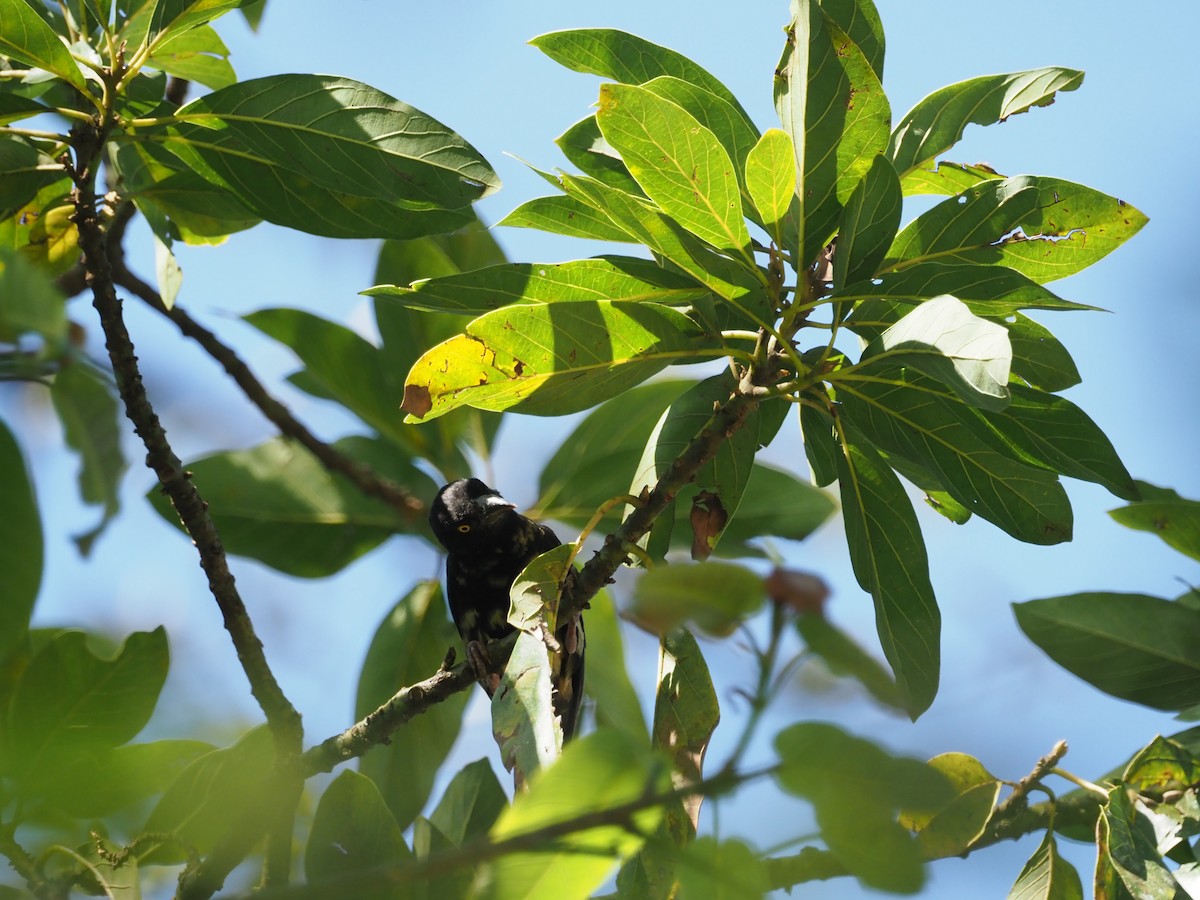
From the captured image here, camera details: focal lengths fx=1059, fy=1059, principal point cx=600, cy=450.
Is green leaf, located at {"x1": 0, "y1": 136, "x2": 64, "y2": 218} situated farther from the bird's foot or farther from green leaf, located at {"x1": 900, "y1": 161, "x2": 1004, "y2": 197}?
green leaf, located at {"x1": 900, "y1": 161, "x2": 1004, "y2": 197}

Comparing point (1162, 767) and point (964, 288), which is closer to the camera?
point (964, 288)

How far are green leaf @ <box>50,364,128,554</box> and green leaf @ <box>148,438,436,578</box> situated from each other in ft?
1.17

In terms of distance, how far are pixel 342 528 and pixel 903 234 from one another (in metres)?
2.17

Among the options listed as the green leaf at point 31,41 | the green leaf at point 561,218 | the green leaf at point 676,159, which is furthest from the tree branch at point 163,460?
the green leaf at point 676,159

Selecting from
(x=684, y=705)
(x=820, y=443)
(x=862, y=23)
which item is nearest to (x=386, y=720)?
(x=684, y=705)

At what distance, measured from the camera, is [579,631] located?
3230mm

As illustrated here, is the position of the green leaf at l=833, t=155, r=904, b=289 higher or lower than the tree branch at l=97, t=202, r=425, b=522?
higher

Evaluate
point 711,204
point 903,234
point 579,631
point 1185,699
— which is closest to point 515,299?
point 711,204

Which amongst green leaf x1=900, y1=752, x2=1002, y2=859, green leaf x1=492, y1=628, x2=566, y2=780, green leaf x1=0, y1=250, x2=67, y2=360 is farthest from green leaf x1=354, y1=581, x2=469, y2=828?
green leaf x1=0, y1=250, x2=67, y2=360

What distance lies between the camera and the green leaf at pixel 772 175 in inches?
77.4

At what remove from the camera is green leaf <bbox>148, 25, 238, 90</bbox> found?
9.26 feet

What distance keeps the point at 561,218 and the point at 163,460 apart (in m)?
0.97

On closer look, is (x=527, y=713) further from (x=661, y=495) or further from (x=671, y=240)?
(x=671, y=240)

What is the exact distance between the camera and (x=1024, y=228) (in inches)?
87.3
